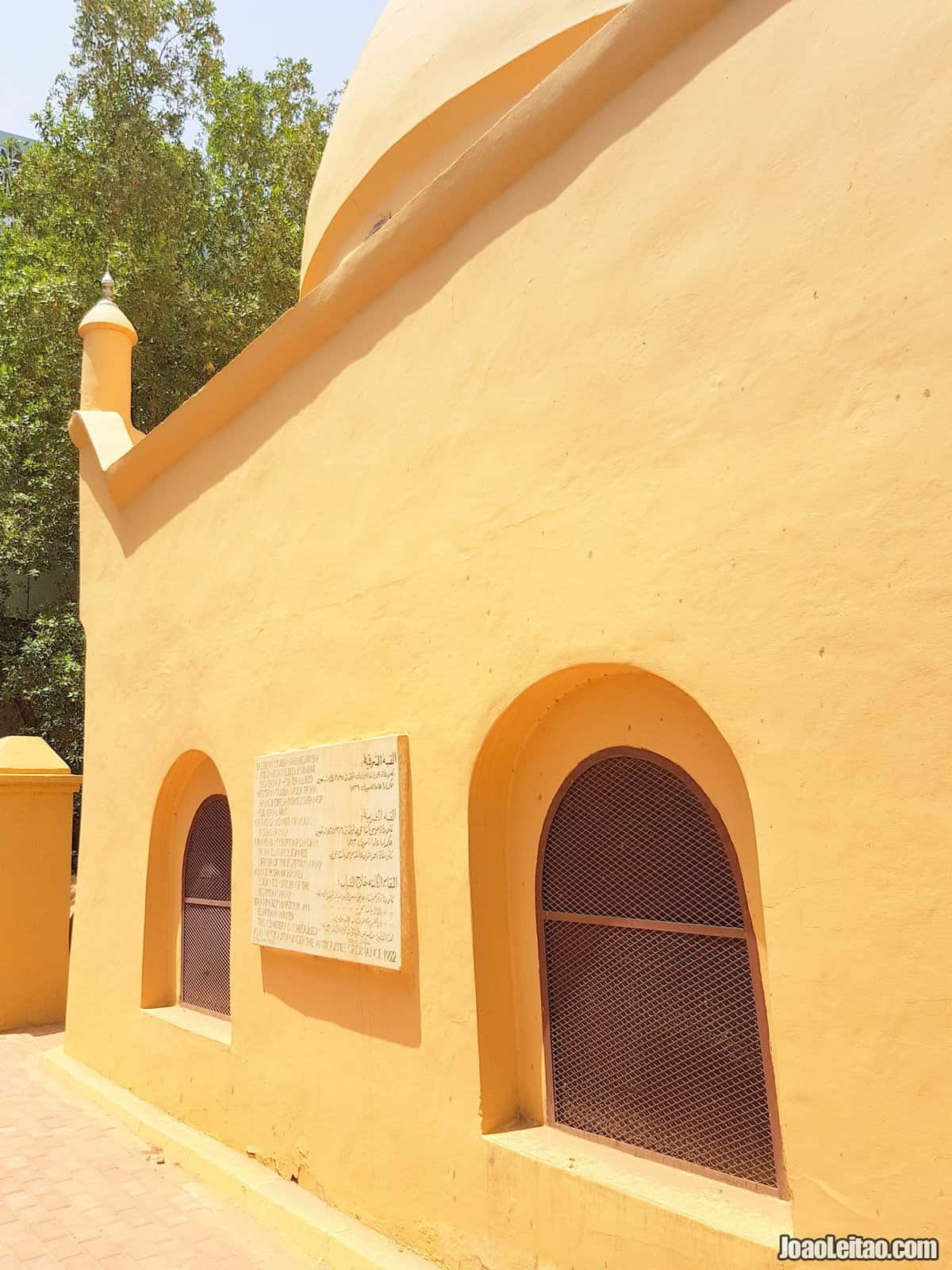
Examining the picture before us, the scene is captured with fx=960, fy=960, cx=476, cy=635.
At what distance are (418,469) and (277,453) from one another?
55.6 inches

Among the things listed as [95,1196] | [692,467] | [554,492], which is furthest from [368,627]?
[95,1196]

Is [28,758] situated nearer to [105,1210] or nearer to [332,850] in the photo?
[105,1210]

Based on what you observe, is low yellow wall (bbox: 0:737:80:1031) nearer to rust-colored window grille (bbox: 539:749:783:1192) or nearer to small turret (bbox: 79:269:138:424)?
small turret (bbox: 79:269:138:424)

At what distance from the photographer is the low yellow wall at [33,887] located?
28.0ft

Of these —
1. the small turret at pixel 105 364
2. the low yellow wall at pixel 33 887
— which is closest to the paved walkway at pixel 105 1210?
the low yellow wall at pixel 33 887

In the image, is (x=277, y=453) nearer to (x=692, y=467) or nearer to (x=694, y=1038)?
(x=692, y=467)

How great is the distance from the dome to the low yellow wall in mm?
5130

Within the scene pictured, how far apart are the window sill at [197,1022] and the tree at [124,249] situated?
7.48m

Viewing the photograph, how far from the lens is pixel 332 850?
4461mm

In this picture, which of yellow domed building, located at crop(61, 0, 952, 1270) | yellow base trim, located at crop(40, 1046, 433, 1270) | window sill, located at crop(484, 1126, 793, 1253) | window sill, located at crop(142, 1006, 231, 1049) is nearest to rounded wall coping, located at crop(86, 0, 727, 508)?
yellow domed building, located at crop(61, 0, 952, 1270)

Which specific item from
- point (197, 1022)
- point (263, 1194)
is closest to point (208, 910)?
point (197, 1022)

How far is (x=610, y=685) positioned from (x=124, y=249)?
13.1m

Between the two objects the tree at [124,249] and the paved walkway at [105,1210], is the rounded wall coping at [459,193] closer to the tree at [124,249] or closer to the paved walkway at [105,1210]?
the paved walkway at [105,1210]

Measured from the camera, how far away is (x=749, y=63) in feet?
10.2
